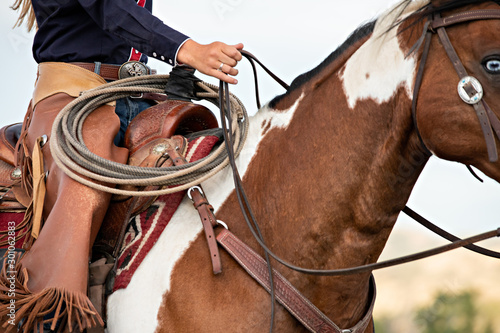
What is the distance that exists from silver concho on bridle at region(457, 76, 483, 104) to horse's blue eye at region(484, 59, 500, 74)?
0.21ft

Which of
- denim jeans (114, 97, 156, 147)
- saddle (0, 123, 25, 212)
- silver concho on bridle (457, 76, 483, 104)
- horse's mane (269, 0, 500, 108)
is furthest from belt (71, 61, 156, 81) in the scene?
silver concho on bridle (457, 76, 483, 104)

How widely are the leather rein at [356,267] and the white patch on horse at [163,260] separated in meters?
0.14

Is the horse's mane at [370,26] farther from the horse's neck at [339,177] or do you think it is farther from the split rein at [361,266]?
the split rein at [361,266]

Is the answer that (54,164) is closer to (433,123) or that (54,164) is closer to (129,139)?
(129,139)

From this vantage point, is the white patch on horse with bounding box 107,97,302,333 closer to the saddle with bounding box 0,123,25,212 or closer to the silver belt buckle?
the saddle with bounding box 0,123,25,212

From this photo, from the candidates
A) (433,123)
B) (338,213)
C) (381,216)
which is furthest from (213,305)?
(433,123)

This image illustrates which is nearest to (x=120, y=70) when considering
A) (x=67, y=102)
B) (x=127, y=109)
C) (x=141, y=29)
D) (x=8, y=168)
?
(x=127, y=109)

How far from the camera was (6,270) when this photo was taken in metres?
2.44

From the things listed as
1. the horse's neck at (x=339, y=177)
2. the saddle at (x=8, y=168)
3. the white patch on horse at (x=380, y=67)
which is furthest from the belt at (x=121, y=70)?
the white patch on horse at (x=380, y=67)

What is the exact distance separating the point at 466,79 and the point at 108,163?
1.55m

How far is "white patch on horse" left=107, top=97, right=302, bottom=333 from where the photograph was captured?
240 centimetres

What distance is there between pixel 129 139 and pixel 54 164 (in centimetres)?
38

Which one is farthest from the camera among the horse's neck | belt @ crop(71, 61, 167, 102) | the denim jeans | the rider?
belt @ crop(71, 61, 167, 102)

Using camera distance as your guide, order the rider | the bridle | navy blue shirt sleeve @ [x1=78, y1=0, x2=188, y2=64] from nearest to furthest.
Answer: the bridle < the rider < navy blue shirt sleeve @ [x1=78, y1=0, x2=188, y2=64]
